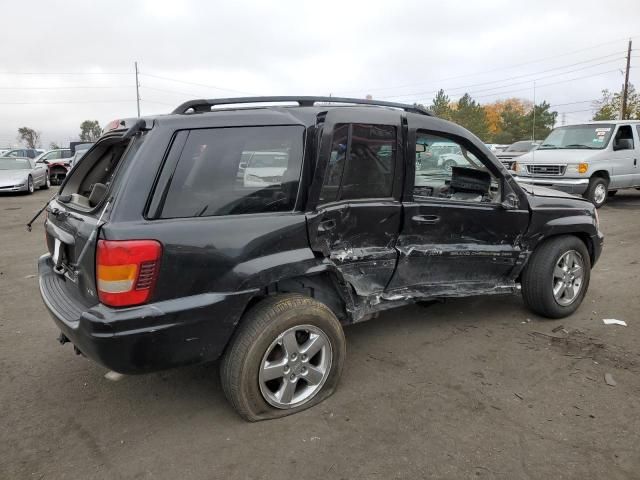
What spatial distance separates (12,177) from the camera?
49.5 feet

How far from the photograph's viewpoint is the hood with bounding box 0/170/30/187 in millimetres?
14880

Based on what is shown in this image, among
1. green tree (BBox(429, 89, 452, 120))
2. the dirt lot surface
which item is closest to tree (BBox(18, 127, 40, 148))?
green tree (BBox(429, 89, 452, 120))

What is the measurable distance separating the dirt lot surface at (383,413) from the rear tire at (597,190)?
7.76 metres

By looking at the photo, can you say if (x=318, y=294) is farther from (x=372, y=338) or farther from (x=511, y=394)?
(x=511, y=394)

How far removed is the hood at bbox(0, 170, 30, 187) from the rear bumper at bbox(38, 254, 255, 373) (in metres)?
14.7

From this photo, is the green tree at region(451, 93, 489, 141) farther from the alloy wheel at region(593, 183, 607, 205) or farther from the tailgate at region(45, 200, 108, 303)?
the tailgate at region(45, 200, 108, 303)

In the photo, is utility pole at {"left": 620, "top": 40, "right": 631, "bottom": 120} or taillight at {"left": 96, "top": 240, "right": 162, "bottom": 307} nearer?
taillight at {"left": 96, "top": 240, "right": 162, "bottom": 307}

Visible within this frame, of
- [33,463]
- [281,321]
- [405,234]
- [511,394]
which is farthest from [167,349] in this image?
[511,394]

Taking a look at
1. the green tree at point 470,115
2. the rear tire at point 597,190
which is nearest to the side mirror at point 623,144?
the rear tire at point 597,190

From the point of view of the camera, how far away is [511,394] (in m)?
3.14

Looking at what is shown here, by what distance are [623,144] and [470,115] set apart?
51.0 metres

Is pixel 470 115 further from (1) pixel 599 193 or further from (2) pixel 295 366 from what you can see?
(2) pixel 295 366

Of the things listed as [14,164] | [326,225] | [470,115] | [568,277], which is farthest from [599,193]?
[470,115]

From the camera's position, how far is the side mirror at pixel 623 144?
1152 cm
